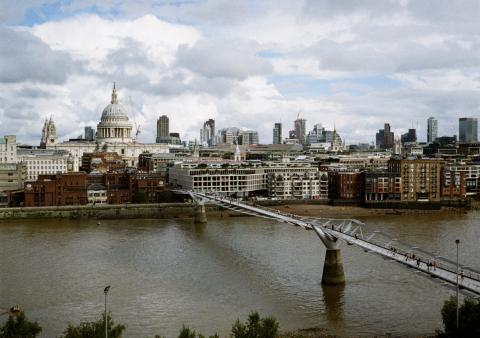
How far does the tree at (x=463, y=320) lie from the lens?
12992 mm

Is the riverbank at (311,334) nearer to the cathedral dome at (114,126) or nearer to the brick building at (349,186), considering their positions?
the brick building at (349,186)

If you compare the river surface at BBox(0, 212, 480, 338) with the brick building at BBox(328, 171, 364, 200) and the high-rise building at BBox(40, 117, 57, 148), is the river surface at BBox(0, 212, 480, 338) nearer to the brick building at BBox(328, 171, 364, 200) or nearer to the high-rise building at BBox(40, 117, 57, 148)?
the brick building at BBox(328, 171, 364, 200)

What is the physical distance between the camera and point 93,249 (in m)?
27.5

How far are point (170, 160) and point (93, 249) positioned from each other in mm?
42537

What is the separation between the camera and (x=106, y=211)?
139 ft

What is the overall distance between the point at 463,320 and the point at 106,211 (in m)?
31.6

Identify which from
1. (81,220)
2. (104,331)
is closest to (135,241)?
(81,220)

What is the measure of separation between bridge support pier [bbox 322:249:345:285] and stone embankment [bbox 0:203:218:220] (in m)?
22.8

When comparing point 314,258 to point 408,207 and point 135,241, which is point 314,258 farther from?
point 408,207

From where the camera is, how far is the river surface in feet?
55.3

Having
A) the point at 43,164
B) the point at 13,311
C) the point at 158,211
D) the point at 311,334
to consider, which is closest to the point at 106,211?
the point at 158,211

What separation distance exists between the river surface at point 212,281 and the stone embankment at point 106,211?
7.78 m

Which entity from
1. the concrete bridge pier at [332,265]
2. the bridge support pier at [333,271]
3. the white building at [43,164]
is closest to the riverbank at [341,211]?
the concrete bridge pier at [332,265]

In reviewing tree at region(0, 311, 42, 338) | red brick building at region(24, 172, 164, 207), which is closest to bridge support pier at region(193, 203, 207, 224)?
red brick building at region(24, 172, 164, 207)
